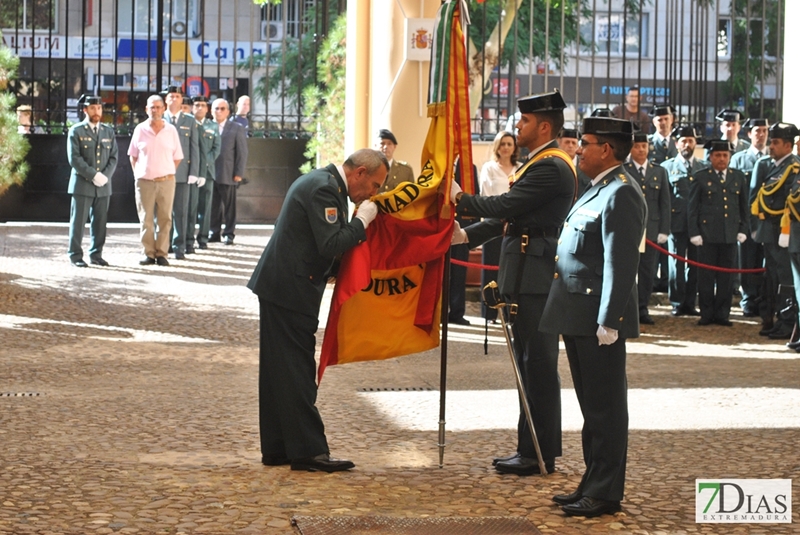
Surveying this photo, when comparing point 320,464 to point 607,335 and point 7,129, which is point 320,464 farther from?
point 7,129

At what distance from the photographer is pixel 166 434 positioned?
23.4 ft

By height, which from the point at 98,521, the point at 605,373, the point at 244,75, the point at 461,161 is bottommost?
the point at 98,521

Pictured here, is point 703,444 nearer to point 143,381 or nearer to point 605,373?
point 605,373

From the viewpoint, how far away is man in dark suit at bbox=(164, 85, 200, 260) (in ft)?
54.3

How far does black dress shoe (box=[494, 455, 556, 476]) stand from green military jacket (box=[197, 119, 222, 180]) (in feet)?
37.1

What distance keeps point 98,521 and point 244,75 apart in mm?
27748

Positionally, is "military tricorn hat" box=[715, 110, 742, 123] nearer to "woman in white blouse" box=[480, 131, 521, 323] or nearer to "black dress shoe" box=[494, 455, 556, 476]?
"woman in white blouse" box=[480, 131, 521, 323]

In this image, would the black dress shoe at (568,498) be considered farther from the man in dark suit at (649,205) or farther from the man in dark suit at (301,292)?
the man in dark suit at (649,205)

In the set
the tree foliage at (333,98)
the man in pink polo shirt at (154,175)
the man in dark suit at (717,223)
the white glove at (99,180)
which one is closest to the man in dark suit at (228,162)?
the tree foliage at (333,98)

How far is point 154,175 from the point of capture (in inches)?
612

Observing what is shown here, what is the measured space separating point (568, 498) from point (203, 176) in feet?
40.1

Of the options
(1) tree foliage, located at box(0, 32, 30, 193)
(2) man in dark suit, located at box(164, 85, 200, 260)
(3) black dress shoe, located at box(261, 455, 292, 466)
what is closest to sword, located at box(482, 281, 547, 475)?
(3) black dress shoe, located at box(261, 455, 292, 466)

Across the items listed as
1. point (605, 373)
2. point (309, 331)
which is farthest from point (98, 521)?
point (605, 373)

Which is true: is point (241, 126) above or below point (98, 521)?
above
